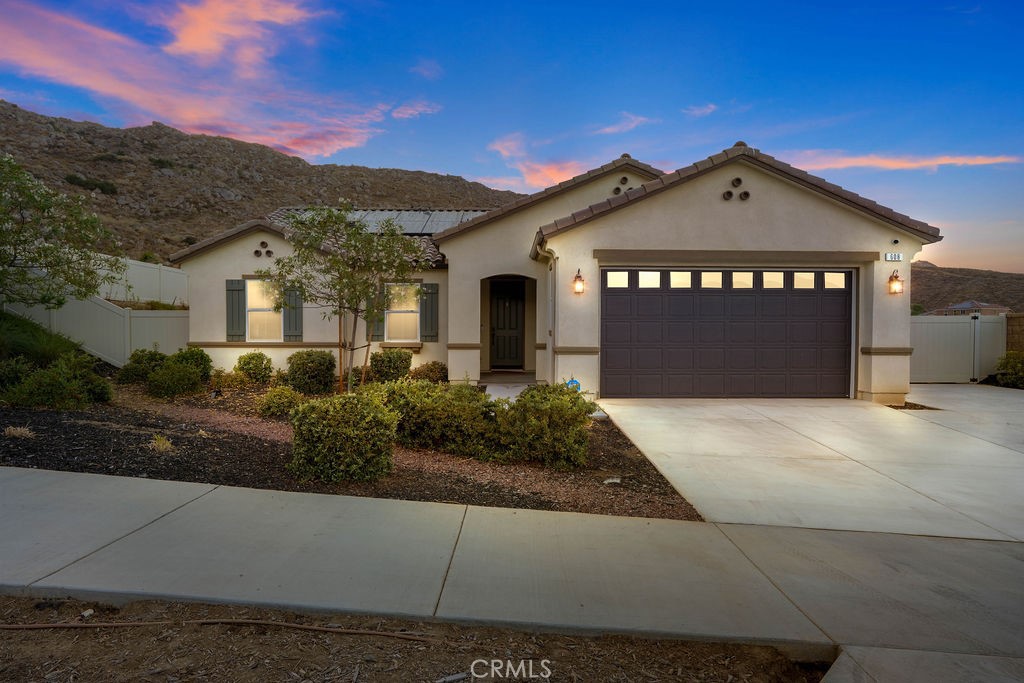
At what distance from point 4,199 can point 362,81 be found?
1369cm

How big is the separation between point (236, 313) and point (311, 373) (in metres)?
3.36

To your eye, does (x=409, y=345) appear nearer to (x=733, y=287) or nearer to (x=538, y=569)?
(x=733, y=287)

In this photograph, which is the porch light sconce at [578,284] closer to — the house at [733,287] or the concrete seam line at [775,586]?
the house at [733,287]

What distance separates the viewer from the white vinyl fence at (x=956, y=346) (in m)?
13.6

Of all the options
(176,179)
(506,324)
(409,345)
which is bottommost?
(409,345)

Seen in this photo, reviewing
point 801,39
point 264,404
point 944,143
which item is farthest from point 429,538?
point 944,143

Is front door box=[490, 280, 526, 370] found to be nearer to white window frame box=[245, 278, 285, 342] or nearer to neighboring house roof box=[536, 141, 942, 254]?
neighboring house roof box=[536, 141, 942, 254]

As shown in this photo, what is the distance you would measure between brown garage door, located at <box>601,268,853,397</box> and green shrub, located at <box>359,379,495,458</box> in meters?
5.02

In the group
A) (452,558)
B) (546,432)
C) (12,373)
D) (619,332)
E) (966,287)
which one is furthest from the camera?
(966,287)

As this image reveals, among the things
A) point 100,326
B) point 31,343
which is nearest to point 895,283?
point 31,343

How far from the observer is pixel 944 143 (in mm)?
14648

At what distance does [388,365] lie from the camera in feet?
39.7

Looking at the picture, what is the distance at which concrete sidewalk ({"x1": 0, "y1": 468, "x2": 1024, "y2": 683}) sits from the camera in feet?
9.08

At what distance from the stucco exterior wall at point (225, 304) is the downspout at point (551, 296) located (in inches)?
196
